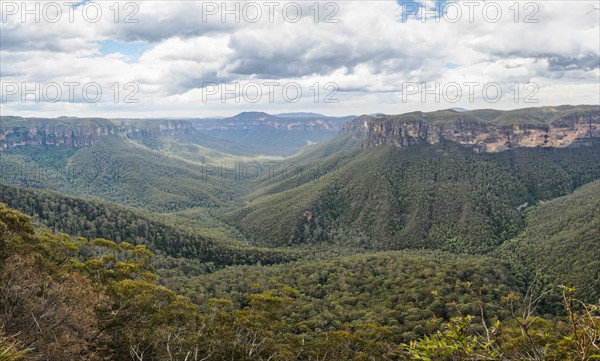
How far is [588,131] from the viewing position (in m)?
157

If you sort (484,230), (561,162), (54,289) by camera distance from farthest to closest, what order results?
(561,162) < (484,230) < (54,289)

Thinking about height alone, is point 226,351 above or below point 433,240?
above

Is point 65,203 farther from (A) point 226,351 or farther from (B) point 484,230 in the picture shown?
(B) point 484,230

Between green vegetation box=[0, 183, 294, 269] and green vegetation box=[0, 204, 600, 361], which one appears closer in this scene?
green vegetation box=[0, 204, 600, 361]

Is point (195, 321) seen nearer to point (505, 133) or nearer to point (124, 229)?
point (124, 229)

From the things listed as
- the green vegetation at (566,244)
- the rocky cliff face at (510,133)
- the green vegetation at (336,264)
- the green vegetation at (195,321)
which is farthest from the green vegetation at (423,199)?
the green vegetation at (195,321)

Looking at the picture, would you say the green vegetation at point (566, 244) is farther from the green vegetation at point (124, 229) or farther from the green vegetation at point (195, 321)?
the green vegetation at point (124, 229)

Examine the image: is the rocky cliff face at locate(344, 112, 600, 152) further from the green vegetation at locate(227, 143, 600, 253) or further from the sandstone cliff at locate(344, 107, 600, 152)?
the green vegetation at locate(227, 143, 600, 253)

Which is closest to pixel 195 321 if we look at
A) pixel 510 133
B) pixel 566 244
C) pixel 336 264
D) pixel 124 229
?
pixel 336 264

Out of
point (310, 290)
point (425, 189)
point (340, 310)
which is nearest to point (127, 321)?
point (340, 310)

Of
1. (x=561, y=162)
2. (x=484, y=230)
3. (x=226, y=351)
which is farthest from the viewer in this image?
(x=561, y=162)

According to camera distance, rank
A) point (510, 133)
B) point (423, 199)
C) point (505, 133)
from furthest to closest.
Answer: point (510, 133), point (505, 133), point (423, 199)

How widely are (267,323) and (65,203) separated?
79.0 m

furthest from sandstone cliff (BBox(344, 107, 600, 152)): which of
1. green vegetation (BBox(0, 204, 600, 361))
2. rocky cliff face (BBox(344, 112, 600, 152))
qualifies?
green vegetation (BBox(0, 204, 600, 361))
